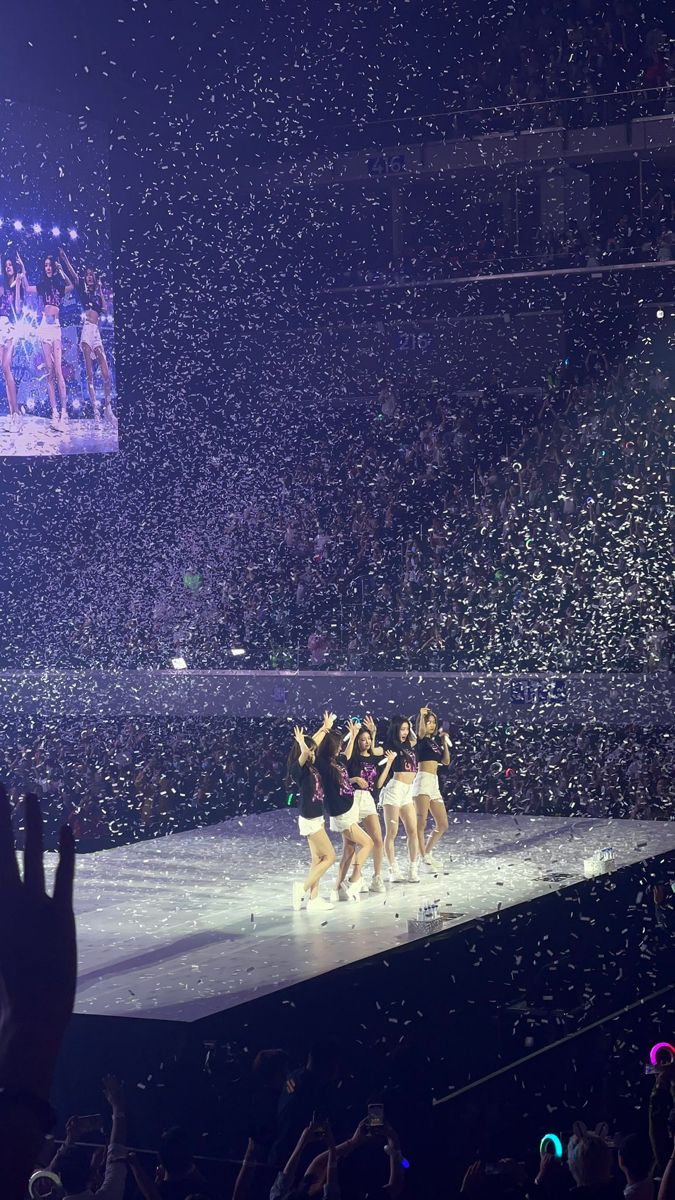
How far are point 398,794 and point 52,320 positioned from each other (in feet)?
24.0

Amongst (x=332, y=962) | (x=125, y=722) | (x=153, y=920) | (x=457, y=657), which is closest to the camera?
(x=332, y=962)

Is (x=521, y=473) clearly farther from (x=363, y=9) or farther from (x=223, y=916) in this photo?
(x=223, y=916)

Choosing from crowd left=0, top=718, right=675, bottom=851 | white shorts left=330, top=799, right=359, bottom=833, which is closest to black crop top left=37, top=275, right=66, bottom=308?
crowd left=0, top=718, right=675, bottom=851

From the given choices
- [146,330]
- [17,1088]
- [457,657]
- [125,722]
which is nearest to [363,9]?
[146,330]

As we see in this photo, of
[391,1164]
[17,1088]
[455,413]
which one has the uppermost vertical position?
[455,413]

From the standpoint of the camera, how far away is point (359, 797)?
31.2ft

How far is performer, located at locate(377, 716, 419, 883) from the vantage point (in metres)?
10.0

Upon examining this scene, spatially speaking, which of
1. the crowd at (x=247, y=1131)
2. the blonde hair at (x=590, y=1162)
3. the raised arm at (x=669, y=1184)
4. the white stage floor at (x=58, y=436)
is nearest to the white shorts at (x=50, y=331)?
the white stage floor at (x=58, y=436)

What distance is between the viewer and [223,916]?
946 centimetres

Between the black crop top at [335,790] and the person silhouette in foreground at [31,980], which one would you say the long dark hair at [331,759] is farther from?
the person silhouette in foreground at [31,980]

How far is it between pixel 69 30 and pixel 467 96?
17.2 ft

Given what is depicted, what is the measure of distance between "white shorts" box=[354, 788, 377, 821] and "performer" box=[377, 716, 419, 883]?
1.65ft

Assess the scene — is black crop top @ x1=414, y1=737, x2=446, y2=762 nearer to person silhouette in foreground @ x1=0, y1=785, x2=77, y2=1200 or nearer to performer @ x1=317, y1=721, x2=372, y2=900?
performer @ x1=317, y1=721, x2=372, y2=900

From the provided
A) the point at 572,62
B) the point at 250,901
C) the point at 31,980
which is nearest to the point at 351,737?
the point at 250,901
